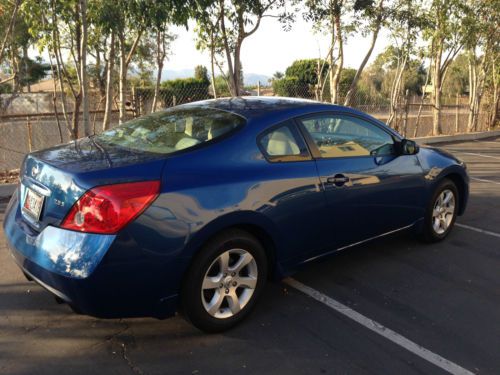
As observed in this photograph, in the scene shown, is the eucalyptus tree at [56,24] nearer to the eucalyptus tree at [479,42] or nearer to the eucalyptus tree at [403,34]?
the eucalyptus tree at [403,34]

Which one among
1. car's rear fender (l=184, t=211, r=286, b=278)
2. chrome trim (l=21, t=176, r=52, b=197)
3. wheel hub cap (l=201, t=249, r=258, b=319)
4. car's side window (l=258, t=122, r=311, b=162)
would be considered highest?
car's side window (l=258, t=122, r=311, b=162)

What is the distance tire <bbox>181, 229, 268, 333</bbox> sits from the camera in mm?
2912

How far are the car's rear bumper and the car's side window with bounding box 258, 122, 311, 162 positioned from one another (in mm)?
1113

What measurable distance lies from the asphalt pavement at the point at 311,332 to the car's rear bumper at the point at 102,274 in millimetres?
341

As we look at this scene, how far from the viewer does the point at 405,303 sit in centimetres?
363

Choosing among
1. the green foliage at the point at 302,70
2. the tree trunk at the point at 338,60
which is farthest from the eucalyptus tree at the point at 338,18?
the green foliage at the point at 302,70

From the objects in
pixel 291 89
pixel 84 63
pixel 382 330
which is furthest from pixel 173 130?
pixel 291 89

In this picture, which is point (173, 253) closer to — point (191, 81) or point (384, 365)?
point (384, 365)

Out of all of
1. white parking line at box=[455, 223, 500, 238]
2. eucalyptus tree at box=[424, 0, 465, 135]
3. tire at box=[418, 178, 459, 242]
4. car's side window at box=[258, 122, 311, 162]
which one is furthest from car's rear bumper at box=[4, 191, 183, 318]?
eucalyptus tree at box=[424, 0, 465, 135]

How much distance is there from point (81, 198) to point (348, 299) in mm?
2199

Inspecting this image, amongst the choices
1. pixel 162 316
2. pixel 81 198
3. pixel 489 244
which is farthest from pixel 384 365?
pixel 489 244

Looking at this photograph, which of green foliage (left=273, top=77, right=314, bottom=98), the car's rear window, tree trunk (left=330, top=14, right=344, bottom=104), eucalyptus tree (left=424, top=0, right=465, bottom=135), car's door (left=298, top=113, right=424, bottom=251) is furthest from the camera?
green foliage (left=273, top=77, right=314, bottom=98)

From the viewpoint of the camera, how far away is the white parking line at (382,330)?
2842 millimetres

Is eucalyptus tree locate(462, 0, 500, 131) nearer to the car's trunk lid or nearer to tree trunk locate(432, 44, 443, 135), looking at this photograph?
tree trunk locate(432, 44, 443, 135)
